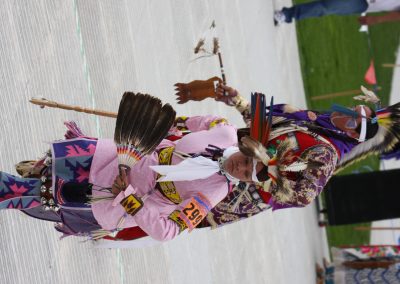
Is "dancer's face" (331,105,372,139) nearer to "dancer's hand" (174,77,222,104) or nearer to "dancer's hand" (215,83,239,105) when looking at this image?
"dancer's hand" (215,83,239,105)

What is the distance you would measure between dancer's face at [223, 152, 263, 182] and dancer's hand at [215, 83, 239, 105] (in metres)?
0.77

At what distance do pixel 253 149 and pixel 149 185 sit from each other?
63 centimetres

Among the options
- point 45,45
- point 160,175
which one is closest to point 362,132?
point 160,175

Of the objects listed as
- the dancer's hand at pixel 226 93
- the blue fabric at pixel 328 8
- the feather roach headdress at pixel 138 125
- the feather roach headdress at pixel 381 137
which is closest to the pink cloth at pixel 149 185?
the feather roach headdress at pixel 138 125

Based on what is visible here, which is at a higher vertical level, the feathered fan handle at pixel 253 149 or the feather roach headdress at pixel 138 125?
the feather roach headdress at pixel 138 125

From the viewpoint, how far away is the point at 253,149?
2.71m

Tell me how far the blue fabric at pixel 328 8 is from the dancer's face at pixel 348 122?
5392mm

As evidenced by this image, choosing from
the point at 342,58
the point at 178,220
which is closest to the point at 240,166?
the point at 178,220

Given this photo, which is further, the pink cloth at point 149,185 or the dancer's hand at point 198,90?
the dancer's hand at point 198,90

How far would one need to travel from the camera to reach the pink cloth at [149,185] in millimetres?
2930

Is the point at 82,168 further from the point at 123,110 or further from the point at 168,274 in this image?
the point at 168,274

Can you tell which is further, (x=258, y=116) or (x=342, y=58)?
(x=342, y=58)

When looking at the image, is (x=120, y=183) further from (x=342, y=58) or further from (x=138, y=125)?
(x=342, y=58)

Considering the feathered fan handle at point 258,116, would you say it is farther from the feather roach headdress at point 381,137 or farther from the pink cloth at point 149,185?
the feather roach headdress at point 381,137
